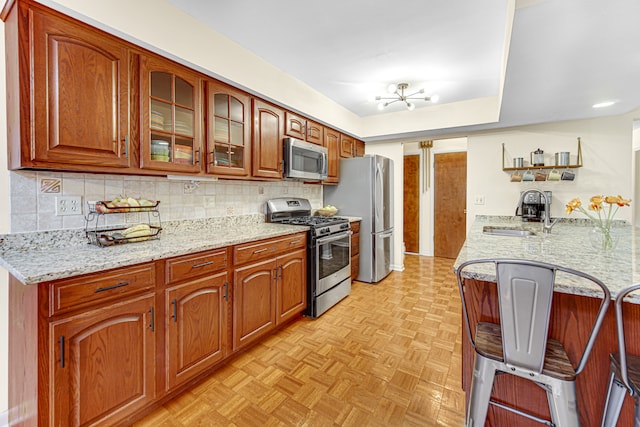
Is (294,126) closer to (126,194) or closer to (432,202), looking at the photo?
(126,194)

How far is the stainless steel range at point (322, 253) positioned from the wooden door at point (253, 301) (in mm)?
492

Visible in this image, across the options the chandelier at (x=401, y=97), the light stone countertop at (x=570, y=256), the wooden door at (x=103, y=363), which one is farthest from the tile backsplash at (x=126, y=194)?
the light stone countertop at (x=570, y=256)

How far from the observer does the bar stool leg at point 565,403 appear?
0.94 metres

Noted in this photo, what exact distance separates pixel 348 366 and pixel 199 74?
7.71 ft

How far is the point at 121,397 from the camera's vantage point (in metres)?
1.35

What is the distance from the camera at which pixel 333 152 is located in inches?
146

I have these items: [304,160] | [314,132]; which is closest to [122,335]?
[304,160]

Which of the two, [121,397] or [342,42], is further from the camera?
[342,42]

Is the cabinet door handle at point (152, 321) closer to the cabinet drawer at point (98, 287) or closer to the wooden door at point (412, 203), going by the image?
the cabinet drawer at point (98, 287)

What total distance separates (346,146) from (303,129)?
1048 millimetres

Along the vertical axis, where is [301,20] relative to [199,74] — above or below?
above

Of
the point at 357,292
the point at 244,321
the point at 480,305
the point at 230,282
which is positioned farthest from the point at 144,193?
the point at 357,292

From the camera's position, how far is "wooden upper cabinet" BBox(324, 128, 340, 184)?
11.7 feet

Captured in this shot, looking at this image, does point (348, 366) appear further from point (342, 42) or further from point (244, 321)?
point (342, 42)
